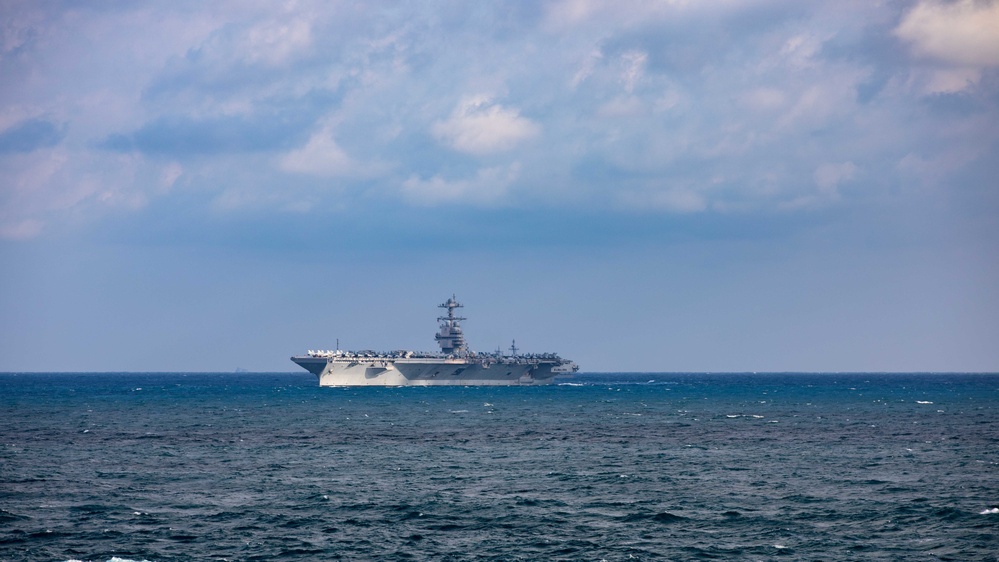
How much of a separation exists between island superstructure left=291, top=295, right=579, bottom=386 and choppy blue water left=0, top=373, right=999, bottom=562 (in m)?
82.0

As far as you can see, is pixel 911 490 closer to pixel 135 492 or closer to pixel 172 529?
pixel 172 529

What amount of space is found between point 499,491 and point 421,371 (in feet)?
427

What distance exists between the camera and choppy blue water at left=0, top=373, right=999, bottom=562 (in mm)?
33125

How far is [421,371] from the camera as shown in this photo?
174 metres

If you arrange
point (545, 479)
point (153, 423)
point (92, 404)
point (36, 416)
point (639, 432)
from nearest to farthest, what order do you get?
point (545, 479), point (639, 432), point (153, 423), point (36, 416), point (92, 404)

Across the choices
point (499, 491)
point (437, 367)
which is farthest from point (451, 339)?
point (499, 491)

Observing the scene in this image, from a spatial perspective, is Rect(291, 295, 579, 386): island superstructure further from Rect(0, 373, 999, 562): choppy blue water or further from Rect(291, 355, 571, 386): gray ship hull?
Rect(0, 373, 999, 562): choppy blue water

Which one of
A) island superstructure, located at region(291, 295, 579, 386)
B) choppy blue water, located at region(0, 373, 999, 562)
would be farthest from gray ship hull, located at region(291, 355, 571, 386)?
choppy blue water, located at region(0, 373, 999, 562)

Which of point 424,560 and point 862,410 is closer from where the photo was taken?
point 424,560

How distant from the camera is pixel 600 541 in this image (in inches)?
1335

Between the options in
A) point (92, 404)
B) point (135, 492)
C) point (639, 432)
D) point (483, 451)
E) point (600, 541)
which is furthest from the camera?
point (92, 404)

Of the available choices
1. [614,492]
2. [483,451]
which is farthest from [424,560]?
[483,451]

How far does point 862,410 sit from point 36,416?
82.1 meters

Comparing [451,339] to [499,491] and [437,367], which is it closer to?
[437,367]
